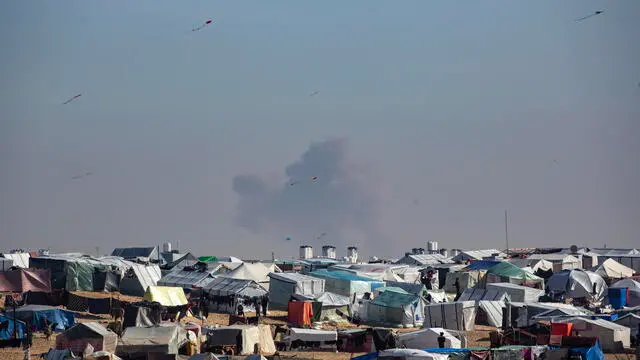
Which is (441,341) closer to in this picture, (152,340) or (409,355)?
(409,355)

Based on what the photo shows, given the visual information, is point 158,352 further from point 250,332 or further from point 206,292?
point 206,292

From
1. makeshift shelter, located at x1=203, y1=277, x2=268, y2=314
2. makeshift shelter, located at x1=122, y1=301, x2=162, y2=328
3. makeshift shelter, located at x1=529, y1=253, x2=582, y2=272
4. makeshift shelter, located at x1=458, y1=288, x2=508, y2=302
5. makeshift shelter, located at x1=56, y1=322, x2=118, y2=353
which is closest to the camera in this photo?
makeshift shelter, located at x1=56, y1=322, x2=118, y2=353

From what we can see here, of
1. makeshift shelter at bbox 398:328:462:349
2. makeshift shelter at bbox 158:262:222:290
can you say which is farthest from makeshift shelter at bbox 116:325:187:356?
makeshift shelter at bbox 158:262:222:290

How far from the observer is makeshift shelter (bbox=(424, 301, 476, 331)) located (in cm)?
4316

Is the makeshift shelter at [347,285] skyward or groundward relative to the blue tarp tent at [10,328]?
groundward

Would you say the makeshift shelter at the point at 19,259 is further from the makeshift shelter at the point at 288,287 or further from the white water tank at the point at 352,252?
the white water tank at the point at 352,252

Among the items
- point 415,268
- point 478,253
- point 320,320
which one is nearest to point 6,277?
point 320,320

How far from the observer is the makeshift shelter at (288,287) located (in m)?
50.1

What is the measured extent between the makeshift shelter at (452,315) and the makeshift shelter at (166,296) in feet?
35.1

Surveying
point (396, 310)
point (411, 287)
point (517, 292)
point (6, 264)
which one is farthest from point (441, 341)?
point (6, 264)

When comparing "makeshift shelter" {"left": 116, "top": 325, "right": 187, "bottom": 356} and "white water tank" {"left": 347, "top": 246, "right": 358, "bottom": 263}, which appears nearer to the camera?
"makeshift shelter" {"left": 116, "top": 325, "right": 187, "bottom": 356}

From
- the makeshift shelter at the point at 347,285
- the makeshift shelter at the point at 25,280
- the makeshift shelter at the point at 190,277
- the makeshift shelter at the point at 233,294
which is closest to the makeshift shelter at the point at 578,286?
the makeshift shelter at the point at 347,285

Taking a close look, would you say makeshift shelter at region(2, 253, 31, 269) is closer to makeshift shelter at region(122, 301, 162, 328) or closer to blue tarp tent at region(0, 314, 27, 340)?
makeshift shelter at region(122, 301, 162, 328)

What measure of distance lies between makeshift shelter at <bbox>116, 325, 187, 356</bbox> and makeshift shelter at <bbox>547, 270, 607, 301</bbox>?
2802cm
